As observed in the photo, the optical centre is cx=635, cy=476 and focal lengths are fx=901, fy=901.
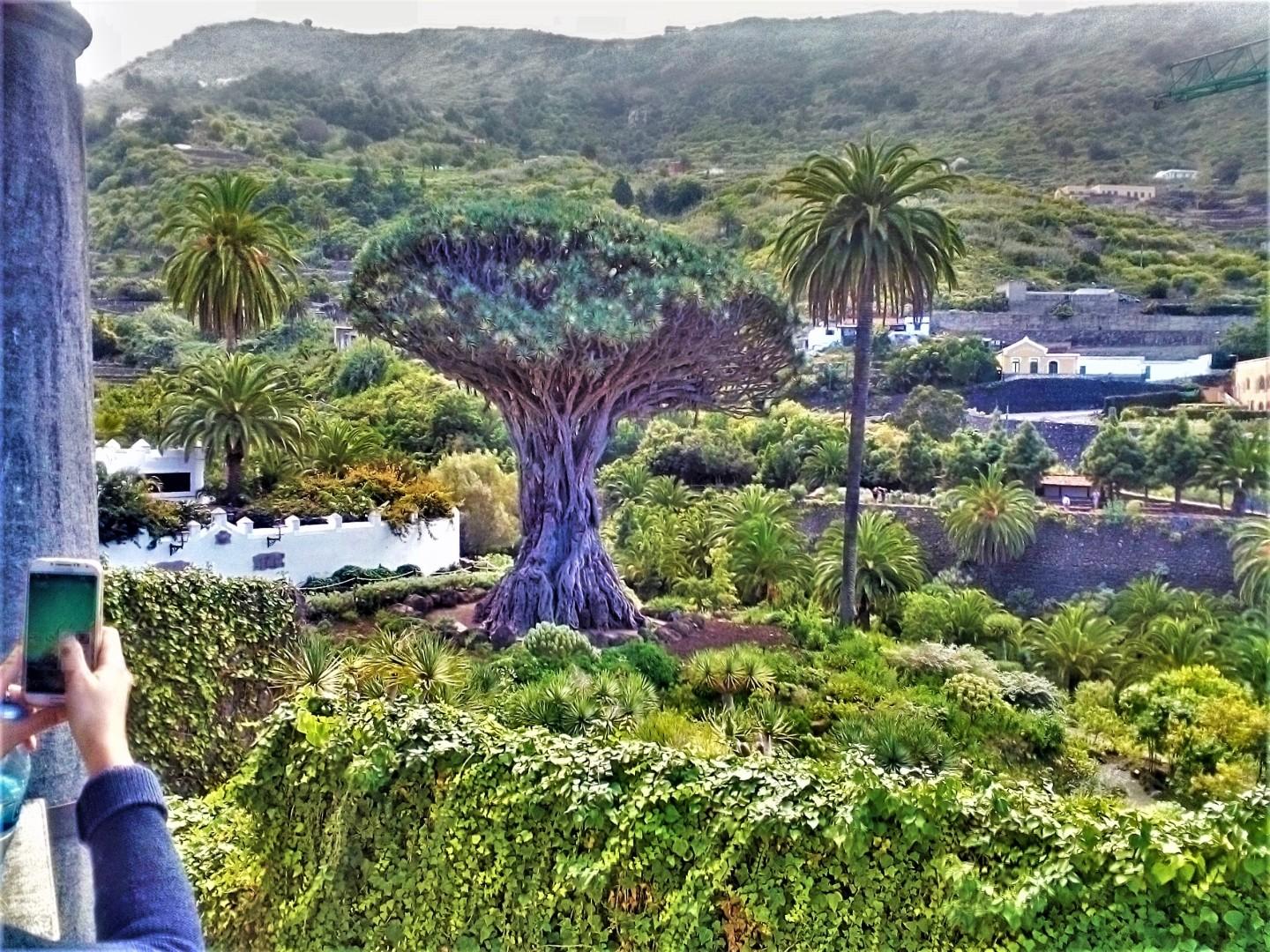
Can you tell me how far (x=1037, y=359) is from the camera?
17.1 feet

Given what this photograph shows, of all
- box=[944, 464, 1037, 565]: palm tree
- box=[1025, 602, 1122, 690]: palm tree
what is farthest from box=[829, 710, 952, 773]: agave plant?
box=[944, 464, 1037, 565]: palm tree

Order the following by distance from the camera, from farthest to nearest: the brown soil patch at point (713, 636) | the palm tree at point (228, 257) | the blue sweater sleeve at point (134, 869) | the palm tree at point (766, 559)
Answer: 1. the palm tree at point (766, 559)
2. the brown soil patch at point (713, 636)
3. the palm tree at point (228, 257)
4. the blue sweater sleeve at point (134, 869)

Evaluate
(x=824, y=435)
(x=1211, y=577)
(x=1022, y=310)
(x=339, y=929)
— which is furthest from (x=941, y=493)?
(x=339, y=929)

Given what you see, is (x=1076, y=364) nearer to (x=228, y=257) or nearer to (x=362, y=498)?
(x=362, y=498)

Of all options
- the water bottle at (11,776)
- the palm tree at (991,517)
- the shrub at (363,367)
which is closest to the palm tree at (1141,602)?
the palm tree at (991,517)

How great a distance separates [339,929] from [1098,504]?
426 centimetres

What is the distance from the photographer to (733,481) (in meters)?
5.80

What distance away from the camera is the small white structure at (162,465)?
13.2 feet

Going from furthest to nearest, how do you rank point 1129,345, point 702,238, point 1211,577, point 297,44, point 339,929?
point 702,238
point 1129,345
point 1211,577
point 297,44
point 339,929

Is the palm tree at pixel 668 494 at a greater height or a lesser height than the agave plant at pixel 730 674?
greater

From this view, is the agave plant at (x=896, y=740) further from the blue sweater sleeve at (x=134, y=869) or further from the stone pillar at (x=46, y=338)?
the blue sweater sleeve at (x=134, y=869)

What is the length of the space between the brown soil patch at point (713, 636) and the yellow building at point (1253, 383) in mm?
2436

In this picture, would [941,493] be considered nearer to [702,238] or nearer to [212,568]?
[702,238]

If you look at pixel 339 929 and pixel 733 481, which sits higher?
pixel 733 481
